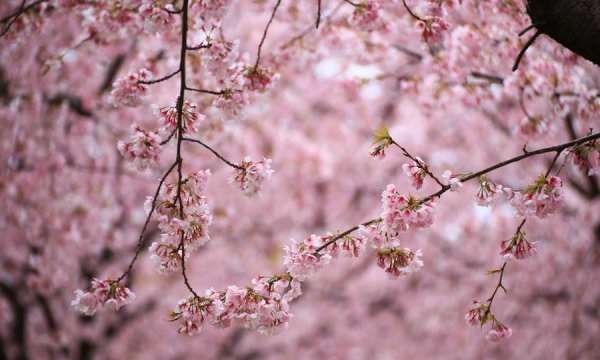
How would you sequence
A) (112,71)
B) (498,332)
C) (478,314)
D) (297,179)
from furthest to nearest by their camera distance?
(297,179) < (112,71) < (498,332) < (478,314)

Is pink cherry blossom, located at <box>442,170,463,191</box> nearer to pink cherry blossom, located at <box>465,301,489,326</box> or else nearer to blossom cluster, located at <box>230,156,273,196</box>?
pink cherry blossom, located at <box>465,301,489,326</box>

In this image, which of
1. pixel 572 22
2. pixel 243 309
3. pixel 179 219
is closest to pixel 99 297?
pixel 179 219

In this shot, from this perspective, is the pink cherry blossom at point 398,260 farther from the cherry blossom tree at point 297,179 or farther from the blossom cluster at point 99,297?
the blossom cluster at point 99,297

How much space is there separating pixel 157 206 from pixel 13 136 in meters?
3.85

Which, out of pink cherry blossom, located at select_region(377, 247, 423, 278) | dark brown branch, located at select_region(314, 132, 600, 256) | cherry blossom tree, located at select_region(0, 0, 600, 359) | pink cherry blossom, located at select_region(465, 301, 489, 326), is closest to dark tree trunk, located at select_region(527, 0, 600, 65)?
cherry blossom tree, located at select_region(0, 0, 600, 359)

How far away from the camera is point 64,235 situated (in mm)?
6562

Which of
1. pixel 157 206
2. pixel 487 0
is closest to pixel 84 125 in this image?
pixel 157 206

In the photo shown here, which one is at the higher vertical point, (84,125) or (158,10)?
(84,125)

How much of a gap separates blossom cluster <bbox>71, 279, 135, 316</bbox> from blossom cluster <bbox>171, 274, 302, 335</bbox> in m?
0.29

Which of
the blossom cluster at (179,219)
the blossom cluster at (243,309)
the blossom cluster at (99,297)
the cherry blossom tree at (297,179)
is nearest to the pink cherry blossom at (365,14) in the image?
the cherry blossom tree at (297,179)

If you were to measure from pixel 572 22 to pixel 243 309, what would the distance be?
6.55ft

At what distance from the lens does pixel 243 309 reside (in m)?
2.66

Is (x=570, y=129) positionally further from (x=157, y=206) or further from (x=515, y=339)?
(x=157, y=206)

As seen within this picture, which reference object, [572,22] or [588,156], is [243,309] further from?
[572,22]
